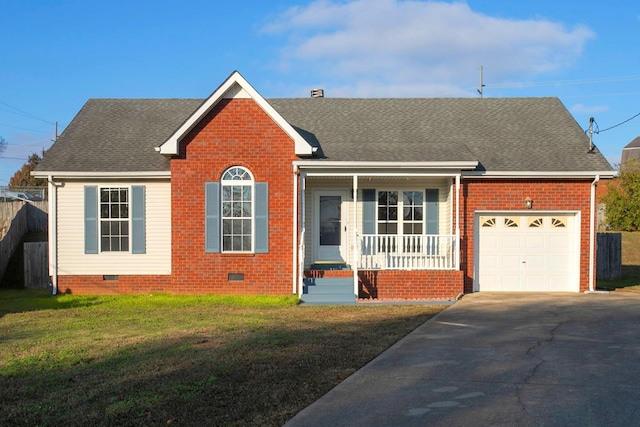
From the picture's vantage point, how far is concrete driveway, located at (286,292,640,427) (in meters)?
6.47

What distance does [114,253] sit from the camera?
709 inches

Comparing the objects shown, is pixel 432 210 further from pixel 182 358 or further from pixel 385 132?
pixel 182 358

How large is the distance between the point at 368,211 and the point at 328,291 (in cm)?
289

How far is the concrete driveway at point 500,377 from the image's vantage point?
21.2 feet

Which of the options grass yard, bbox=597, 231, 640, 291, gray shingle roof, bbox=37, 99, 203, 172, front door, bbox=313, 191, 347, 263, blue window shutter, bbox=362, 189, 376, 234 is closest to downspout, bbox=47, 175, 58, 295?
gray shingle roof, bbox=37, 99, 203, 172

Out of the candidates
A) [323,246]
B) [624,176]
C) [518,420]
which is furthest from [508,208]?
[624,176]

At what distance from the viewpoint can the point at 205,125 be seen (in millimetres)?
17234

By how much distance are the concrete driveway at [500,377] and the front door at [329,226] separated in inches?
234

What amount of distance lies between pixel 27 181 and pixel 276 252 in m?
52.3

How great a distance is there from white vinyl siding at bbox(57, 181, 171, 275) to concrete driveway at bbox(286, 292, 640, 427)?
8.27 m

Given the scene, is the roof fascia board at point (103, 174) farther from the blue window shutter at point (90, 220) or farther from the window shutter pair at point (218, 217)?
the window shutter pair at point (218, 217)

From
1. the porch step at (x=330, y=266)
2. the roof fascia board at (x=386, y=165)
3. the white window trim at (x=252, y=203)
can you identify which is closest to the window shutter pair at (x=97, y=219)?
the white window trim at (x=252, y=203)

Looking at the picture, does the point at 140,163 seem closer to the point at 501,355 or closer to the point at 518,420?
the point at 501,355

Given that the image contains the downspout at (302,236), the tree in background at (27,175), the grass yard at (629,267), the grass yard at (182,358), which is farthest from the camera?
the tree in background at (27,175)
